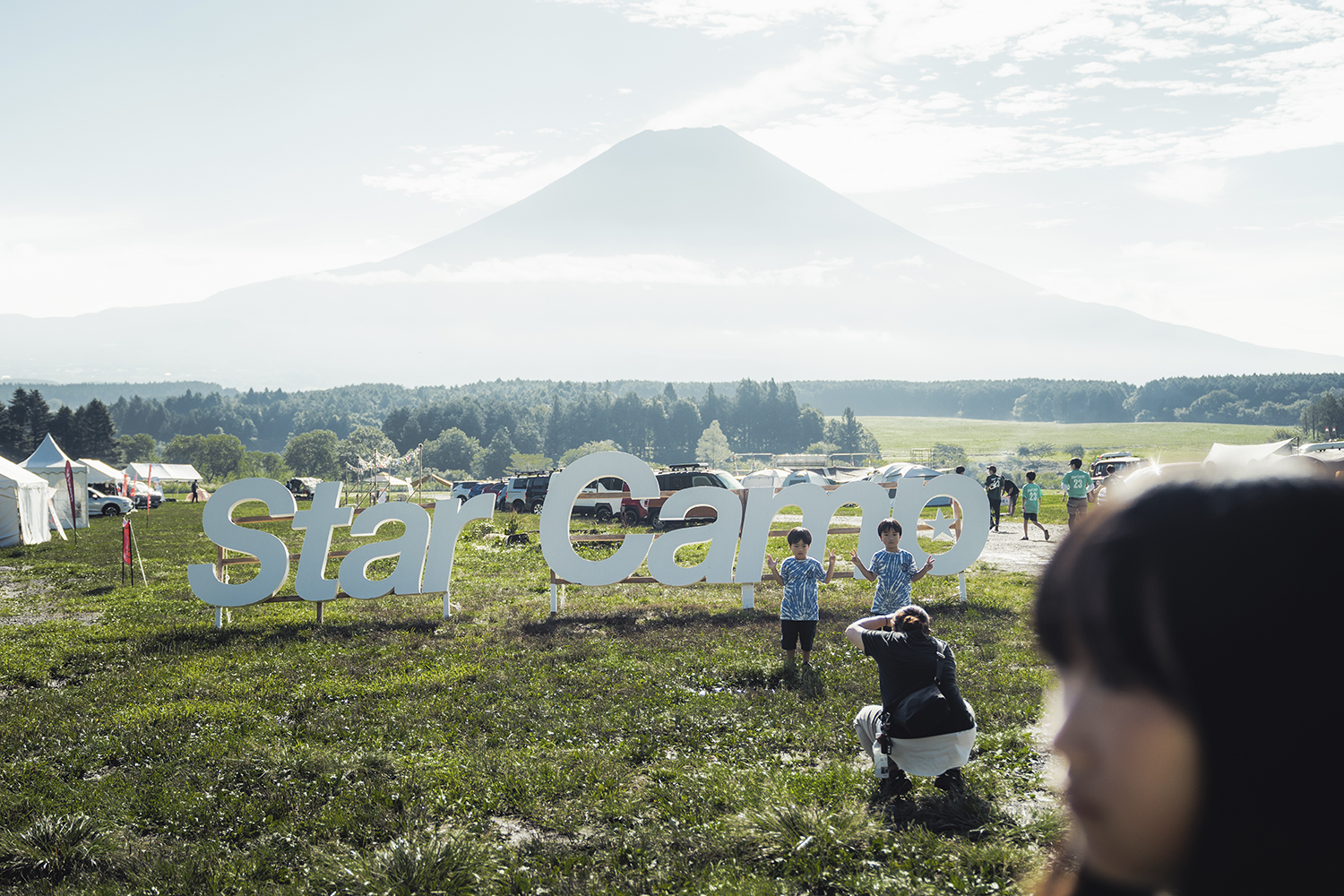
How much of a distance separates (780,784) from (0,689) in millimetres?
10512

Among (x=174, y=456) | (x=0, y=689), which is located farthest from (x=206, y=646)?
(x=174, y=456)

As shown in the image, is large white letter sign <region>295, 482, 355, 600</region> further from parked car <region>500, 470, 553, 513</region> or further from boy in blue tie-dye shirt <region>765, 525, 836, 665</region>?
parked car <region>500, 470, 553, 513</region>

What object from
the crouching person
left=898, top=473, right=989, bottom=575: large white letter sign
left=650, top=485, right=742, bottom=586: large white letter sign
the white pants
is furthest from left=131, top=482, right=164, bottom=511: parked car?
the white pants

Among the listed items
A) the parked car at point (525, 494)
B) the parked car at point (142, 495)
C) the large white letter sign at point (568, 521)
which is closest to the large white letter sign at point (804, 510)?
the large white letter sign at point (568, 521)

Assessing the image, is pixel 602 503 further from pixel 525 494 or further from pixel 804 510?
pixel 804 510

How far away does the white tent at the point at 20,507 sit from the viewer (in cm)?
2812

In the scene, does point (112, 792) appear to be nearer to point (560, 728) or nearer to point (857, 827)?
point (560, 728)

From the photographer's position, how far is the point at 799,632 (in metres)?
10.1

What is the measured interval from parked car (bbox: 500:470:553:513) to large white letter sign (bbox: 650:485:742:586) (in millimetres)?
25240

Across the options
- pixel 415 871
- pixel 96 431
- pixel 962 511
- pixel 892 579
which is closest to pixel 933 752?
pixel 892 579

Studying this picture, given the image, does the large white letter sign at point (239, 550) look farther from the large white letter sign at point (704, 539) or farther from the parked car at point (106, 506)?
the parked car at point (106, 506)

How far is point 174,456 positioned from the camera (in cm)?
14950

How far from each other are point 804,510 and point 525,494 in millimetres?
27238

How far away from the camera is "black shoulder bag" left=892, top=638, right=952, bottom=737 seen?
6.44 metres
